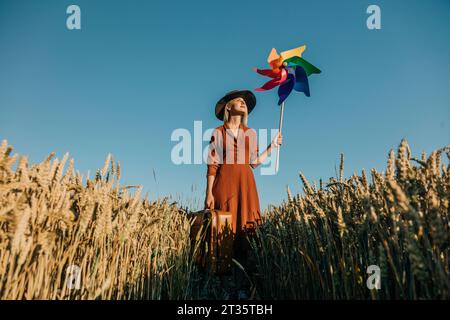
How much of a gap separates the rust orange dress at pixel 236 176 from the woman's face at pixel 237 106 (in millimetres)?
265

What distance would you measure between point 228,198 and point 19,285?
101 inches

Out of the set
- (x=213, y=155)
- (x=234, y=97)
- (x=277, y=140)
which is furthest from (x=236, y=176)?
(x=234, y=97)

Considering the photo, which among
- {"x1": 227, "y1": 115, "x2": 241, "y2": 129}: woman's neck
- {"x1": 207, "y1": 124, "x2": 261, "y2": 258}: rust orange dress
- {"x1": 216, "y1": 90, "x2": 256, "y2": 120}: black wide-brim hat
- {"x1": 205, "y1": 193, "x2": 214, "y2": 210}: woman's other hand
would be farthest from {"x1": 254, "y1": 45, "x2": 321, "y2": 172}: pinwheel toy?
{"x1": 205, "y1": 193, "x2": 214, "y2": 210}: woman's other hand

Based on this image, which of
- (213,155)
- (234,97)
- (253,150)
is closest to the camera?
(213,155)

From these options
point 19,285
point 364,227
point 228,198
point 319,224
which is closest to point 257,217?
point 228,198

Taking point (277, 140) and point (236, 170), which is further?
point (277, 140)

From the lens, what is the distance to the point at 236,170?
3.76 m

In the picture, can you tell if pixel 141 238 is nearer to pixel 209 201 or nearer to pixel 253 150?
pixel 209 201

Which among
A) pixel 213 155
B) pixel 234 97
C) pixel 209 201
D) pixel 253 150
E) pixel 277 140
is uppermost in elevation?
pixel 234 97

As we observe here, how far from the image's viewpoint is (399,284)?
125 cm

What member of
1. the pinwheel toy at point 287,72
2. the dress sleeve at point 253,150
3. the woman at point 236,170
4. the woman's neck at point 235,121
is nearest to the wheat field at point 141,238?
the woman at point 236,170

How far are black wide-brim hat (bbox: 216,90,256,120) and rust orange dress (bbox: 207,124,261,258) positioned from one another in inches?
21.0

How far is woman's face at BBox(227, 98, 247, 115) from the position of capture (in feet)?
13.5
